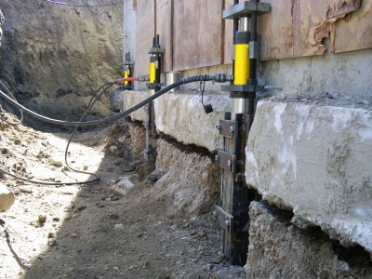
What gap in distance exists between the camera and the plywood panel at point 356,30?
4.56 ft

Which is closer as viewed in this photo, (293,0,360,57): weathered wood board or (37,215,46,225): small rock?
(293,0,360,57): weathered wood board

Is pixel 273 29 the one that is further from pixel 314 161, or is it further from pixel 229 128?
pixel 314 161

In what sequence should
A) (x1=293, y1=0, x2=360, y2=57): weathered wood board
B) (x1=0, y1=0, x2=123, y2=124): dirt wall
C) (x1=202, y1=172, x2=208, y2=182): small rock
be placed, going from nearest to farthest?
(x1=293, y1=0, x2=360, y2=57): weathered wood board, (x1=202, y1=172, x2=208, y2=182): small rock, (x1=0, y1=0, x2=123, y2=124): dirt wall

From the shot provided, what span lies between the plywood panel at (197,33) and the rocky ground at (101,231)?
103 cm

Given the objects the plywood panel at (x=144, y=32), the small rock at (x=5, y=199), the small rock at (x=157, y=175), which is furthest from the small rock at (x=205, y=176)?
the plywood panel at (x=144, y=32)

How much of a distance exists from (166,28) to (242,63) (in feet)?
6.33

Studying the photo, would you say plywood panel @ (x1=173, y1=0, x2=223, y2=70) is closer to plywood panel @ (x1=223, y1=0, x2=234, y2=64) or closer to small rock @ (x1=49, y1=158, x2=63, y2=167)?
plywood panel @ (x1=223, y1=0, x2=234, y2=64)

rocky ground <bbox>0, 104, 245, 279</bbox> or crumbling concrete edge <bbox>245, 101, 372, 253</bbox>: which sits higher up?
crumbling concrete edge <bbox>245, 101, 372, 253</bbox>

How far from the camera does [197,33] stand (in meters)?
3.05

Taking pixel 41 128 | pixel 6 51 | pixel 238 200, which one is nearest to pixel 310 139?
pixel 238 200

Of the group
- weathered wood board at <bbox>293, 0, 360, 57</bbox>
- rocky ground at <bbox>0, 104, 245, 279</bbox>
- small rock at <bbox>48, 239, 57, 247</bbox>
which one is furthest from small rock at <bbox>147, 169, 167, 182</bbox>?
weathered wood board at <bbox>293, 0, 360, 57</bbox>

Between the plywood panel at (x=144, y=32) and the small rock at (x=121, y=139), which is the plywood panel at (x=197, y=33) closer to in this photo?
the plywood panel at (x=144, y=32)

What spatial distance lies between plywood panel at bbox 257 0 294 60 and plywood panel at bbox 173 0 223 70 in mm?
573

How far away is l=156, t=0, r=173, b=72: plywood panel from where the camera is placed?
3730 millimetres
